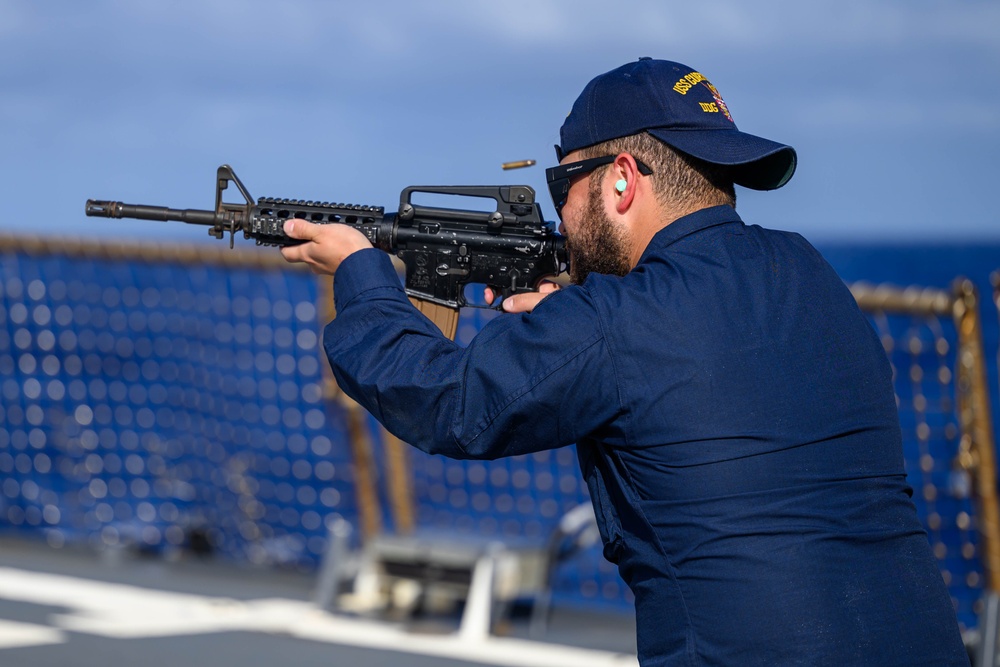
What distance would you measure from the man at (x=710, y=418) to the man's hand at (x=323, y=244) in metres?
0.24

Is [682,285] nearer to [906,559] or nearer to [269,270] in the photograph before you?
Answer: [906,559]

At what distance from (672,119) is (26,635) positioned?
3382 mm

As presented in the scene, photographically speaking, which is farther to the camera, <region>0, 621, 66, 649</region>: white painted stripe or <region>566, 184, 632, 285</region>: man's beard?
<region>0, 621, 66, 649</region>: white painted stripe

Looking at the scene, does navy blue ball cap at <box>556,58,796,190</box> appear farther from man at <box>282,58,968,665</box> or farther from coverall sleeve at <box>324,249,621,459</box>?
coverall sleeve at <box>324,249,621,459</box>

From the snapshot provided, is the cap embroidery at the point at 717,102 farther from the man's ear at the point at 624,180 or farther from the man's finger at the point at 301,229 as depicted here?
the man's finger at the point at 301,229

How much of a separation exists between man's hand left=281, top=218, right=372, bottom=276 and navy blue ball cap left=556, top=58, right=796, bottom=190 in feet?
1.48

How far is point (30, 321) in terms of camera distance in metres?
6.79

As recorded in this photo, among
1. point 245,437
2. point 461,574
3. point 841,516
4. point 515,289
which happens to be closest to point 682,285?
Result: point 841,516

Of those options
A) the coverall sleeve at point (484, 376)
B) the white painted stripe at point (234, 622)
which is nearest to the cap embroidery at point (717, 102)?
the coverall sleeve at point (484, 376)

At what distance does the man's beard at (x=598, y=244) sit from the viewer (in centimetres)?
215

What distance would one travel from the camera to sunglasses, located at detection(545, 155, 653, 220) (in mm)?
2117

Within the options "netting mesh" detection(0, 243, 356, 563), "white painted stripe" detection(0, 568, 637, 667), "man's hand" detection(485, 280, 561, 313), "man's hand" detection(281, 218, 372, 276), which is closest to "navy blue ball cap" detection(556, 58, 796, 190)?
"man's hand" detection(485, 280, 561, 313)

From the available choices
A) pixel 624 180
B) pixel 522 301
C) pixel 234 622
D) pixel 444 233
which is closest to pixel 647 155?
pixel 624 180

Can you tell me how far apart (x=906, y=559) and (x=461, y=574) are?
293 cm
